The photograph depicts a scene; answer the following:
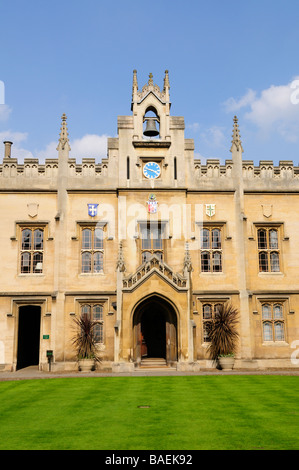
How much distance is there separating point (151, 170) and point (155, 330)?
959cm

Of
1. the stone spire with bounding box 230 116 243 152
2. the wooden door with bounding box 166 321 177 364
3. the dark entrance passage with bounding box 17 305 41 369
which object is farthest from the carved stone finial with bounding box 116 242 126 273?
the stone spire with bounding box 230 116 243 152

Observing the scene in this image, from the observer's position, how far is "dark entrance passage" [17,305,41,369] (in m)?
31.8

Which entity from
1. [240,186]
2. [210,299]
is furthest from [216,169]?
[210,299]

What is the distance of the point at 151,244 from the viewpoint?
1127 inches

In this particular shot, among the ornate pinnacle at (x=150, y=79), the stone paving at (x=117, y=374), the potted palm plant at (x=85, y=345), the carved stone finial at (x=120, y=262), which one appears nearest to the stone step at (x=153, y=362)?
the stone paving at (x=117, y=374)

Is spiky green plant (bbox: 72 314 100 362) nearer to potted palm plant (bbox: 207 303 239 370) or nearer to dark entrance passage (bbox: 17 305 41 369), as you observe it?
dark entrance passage (bbox: 17 305 41 369)

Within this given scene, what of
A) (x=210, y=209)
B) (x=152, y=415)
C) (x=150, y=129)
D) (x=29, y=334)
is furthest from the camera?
(x=29, y=334)

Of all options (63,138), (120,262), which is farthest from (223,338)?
(63,138)

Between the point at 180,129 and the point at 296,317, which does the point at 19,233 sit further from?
the point at 296,317

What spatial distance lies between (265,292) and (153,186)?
9069 mm

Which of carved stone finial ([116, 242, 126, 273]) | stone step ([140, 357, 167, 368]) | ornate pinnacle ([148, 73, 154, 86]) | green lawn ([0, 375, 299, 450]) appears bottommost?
green lawn ([0, 375, 299, 450])

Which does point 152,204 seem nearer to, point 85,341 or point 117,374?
point 85,341

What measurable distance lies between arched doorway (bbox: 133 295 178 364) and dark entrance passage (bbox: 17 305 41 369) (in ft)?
24.8

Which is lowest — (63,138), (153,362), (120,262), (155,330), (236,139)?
(153,362)
